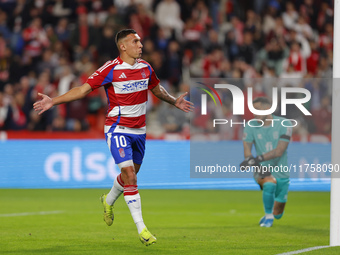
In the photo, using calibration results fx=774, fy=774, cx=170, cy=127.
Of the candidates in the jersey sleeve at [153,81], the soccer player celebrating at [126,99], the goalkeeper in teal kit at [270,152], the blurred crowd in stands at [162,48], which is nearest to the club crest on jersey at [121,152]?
the soccer player celebrating at [126,99]

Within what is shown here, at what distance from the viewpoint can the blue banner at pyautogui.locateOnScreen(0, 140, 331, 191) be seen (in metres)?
17.9

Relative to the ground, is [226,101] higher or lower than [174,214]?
higher

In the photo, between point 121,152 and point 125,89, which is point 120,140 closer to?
point 121,152

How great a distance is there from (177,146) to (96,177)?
6.75ft

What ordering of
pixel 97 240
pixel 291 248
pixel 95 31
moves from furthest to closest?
pixel 95 31, pixel 97 240, pixel 291 248

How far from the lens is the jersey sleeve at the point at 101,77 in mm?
9375

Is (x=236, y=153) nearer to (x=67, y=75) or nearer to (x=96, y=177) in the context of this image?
(x=96, y=177)

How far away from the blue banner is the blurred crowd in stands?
113 centimetres

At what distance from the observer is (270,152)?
39.8 feet

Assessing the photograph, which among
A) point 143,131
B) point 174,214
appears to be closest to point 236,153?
point 174,214

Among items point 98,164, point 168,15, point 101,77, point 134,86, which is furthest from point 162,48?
point 101,77

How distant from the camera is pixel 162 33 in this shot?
22719 millimetres

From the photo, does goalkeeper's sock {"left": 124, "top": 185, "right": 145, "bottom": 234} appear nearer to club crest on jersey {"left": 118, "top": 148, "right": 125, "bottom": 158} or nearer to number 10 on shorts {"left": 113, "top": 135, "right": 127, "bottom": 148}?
club crest on jersey {"left": 118, "top": 148, "right": 125, "bottom": 158}

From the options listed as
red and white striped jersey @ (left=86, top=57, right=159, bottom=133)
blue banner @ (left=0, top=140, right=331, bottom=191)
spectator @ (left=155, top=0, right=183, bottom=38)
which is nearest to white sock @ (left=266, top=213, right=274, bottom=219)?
red and white striped jersey @ (left=86, top=57, right=159, bottom=133)
